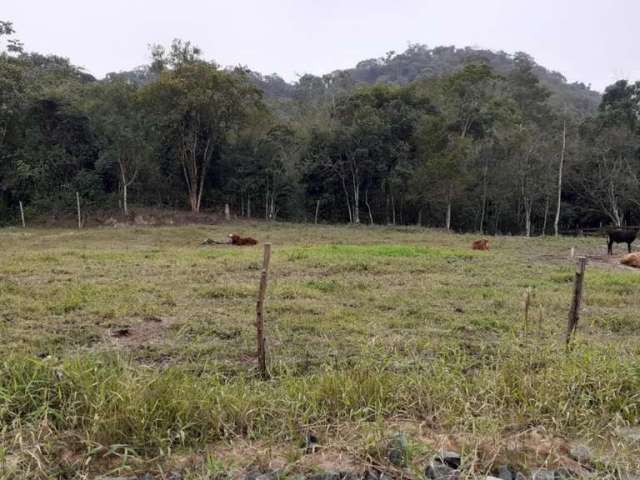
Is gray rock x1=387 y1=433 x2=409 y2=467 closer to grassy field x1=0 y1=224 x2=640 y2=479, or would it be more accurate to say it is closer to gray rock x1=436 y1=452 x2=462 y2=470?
grassy field x1=0 y1=224 x2=640 y2=479

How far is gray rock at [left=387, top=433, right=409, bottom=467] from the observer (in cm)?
292

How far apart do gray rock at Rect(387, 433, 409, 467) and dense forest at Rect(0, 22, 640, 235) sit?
2191 centimetres

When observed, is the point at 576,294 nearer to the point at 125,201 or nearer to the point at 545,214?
the point at 125,201

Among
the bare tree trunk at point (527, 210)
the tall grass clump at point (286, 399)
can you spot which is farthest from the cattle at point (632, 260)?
the bare tree trunk at point (527, 210)

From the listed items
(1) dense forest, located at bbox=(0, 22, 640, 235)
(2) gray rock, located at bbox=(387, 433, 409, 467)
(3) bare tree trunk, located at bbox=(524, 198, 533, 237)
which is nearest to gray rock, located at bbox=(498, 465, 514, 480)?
(2) gray rock, located at bbox=(387, 433, 409, 467)

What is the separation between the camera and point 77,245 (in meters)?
14.8

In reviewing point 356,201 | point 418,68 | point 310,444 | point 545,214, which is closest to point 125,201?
point 356,201

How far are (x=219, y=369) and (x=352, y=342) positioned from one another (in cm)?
151

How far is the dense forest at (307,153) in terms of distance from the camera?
79.2 ft

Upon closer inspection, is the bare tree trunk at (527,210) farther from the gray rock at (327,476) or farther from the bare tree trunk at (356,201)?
the gray rock at (327,476)

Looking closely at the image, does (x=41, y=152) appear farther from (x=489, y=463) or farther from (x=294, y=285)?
(x=489, y=463)

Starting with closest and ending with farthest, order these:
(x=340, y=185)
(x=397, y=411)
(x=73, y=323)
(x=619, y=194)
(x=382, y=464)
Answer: (x=382, y=464), (x=397, y=411), (x=73, y=323), (x=619, y=194), (x=340, y=185)

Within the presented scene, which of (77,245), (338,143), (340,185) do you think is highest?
(338,143)

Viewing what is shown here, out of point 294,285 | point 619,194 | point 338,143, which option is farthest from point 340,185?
point 294,285
